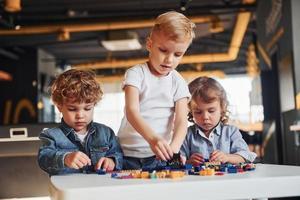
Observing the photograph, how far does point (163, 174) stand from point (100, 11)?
6.57 m

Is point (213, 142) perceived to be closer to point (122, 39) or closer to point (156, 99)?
point (156, 99)

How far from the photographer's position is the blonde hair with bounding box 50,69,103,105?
4.10ft

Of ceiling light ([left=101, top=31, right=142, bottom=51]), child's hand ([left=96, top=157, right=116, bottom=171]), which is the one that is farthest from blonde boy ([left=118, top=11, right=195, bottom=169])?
Answer: ceiling light ([left=101, top=31, right=142, bottom=51])

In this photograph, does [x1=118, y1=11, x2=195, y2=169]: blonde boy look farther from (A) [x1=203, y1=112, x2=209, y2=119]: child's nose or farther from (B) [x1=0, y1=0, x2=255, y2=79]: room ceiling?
(B) [x1=0, y1=0, x2=255, y2=79]: room ceiling

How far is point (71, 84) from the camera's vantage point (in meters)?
1.26

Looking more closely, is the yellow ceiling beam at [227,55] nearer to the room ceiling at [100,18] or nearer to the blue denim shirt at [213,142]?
the room ceiling at [100,18]

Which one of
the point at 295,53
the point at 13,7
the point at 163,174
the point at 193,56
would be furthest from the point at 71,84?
the point at 193,56

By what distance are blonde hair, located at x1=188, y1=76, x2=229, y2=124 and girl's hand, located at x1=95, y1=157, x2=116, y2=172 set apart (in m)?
0.41

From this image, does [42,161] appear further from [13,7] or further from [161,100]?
[13,7]

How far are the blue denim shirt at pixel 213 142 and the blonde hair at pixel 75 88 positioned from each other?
1.14ft

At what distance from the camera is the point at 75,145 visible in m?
1.28

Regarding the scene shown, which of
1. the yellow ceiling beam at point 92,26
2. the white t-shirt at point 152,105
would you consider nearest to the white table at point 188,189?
the white t-shirt at point 152,105

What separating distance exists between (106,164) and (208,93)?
47 cm

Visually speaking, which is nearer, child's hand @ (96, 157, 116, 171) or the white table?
the white table
